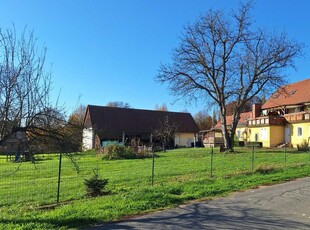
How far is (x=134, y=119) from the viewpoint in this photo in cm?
6488

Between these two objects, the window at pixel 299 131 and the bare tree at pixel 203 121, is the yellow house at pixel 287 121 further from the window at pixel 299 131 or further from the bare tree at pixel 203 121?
the bare tree at pixel 203 121

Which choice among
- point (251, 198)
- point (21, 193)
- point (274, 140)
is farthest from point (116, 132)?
point (251, 198)

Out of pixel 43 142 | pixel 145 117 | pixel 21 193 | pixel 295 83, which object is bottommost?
pixel 21 193

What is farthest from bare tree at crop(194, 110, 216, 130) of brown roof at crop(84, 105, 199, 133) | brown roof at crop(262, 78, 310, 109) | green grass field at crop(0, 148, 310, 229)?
green grass field at crop(0, 148, 310, 229)

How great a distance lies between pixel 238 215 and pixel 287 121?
42143 mm

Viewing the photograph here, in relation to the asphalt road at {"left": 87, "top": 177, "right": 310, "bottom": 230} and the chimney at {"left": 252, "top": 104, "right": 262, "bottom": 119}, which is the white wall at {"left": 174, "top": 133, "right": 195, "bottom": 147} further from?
the asphalt road at {"left": 87, "top": 177, "right": 310, "bottom": 230}

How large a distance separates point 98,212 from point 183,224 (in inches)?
88.2

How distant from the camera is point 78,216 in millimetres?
8422

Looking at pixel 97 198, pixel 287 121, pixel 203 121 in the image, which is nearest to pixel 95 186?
pixel 97 198

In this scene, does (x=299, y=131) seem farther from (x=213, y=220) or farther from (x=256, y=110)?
(x=213, y=220)

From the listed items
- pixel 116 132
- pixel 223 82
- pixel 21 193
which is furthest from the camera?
pixel 116 132

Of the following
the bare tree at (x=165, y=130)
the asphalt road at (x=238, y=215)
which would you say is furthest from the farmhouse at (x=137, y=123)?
the asphalt road at (x=238, y=215)

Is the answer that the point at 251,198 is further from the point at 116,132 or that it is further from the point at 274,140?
the point at 116,132

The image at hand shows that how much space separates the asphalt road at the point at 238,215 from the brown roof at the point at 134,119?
48.7 meters
